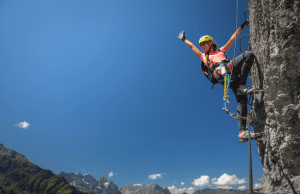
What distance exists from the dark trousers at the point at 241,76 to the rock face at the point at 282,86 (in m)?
0.46

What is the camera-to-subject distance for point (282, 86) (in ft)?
13.7

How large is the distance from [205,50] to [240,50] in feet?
4.25

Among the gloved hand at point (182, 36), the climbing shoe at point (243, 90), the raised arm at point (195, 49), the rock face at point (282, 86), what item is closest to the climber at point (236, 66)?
the climbing shoe at point (243, 90)

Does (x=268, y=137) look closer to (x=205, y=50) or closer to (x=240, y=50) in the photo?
(x=240, y=50)

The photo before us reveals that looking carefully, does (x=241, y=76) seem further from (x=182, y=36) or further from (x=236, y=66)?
(x=182, y=36)

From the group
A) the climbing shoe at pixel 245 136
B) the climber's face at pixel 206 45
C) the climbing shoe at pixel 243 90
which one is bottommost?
the climbing shoe at pixel 245 136

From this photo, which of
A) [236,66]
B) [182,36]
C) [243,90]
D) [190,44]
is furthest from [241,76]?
[182,36]

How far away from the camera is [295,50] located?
12.8 feet

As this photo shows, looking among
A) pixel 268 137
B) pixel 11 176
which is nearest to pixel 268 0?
pixel 268 137

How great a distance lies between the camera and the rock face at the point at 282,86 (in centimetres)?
389

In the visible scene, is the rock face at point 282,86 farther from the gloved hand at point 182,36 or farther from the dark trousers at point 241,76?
the gloved hand at point 182,36

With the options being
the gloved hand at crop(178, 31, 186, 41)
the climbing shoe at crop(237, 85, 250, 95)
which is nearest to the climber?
the climbing shoe at crop(237, 85, 250, 95)

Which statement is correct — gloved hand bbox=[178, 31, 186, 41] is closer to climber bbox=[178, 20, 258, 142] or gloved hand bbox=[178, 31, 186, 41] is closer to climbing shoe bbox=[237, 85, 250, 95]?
climber bbox=[178, 20, 258, 142]

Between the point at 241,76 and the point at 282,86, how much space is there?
123 centimetres
